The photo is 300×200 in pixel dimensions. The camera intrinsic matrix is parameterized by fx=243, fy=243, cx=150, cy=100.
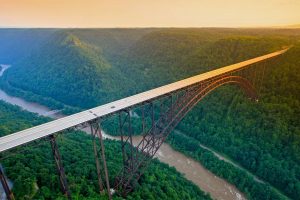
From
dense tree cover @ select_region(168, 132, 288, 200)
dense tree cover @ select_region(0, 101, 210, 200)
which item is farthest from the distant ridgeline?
dense tree cover @ select_region(0, 101, 210, 200)

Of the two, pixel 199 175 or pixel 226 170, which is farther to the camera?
pixel 199 175

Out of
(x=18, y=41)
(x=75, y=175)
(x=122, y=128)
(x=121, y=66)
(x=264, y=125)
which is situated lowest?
(x=264, y=125)

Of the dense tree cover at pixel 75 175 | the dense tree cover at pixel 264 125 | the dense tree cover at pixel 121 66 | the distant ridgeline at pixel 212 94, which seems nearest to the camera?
the dense tree cover at pixel 75 175

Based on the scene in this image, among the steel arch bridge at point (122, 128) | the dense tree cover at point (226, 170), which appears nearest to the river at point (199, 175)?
the dense tree cover at point (226, 170)

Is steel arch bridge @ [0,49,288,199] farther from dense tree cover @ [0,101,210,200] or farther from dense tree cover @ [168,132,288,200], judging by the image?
dense tree cover @ [168,132,288,200]

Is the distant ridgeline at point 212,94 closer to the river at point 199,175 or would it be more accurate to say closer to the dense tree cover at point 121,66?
the dense tree cover at point 121,66

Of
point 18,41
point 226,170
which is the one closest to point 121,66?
point 226,170

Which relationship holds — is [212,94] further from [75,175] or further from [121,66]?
[121,66]
